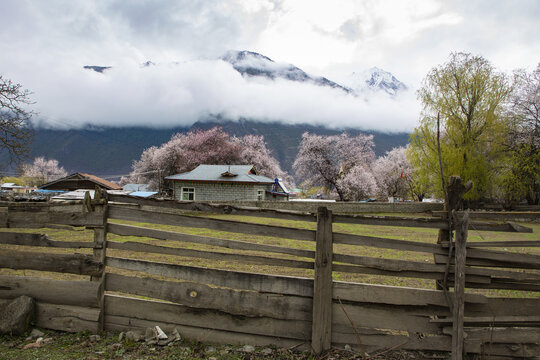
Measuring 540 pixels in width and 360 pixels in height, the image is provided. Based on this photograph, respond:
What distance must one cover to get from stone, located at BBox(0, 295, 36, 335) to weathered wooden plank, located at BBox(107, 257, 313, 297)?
1.17 m

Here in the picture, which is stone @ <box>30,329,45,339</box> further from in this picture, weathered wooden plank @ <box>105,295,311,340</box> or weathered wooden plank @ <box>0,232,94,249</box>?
weathered wooden plank @ <box>0,232,94,249</box>

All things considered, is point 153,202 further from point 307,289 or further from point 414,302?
point 414,302

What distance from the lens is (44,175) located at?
99312mm

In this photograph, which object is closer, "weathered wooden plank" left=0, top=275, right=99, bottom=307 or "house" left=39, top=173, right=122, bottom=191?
"weathered wooden plank" left=0, top=275, right=99, bottom=307

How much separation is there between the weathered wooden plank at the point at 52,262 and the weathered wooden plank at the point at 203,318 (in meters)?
0.45

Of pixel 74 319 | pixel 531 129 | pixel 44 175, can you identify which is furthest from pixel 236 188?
pixel 44 175

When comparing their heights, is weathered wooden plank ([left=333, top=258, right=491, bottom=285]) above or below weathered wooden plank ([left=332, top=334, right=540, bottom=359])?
above

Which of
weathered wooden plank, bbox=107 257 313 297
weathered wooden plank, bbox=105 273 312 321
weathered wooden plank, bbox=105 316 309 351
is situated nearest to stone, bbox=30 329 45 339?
weathered wooden plank, bbox=105 316 309 351

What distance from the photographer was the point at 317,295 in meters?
3.64

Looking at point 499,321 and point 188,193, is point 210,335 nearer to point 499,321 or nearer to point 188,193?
point 499,321

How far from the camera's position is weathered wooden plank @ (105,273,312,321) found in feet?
12.3

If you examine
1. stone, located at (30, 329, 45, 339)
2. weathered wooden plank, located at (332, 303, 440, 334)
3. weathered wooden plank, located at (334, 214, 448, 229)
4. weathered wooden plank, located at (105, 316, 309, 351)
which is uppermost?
weathered wooden plank, located at (334, 214, 448, 229)

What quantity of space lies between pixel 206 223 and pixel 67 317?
2.15 m

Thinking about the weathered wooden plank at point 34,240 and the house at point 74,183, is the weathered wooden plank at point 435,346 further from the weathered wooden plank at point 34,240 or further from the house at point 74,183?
the house at point 74,183
